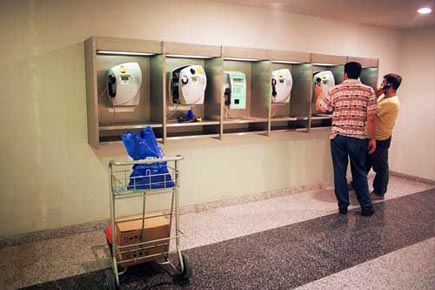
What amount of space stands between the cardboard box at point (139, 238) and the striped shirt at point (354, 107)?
2.31 m

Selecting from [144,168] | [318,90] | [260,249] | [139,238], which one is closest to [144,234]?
[139,238]

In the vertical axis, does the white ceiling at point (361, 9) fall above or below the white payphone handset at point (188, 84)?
above

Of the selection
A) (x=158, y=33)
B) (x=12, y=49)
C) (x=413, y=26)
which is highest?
(x=413, y=26)

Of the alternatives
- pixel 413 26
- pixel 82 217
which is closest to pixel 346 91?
pixel 413 26

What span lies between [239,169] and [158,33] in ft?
6.11

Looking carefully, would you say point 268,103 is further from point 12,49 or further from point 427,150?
point 427,150

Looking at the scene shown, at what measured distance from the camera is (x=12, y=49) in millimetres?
3070

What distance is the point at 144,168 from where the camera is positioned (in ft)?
8.28

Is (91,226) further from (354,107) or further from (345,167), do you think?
(354,107)

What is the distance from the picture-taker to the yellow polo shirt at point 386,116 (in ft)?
14.8

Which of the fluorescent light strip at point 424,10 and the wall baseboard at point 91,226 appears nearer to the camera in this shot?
the wall baseboard at point 91,226

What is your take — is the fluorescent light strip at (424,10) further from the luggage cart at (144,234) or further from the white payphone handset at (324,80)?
the luggage cart at (144,234)

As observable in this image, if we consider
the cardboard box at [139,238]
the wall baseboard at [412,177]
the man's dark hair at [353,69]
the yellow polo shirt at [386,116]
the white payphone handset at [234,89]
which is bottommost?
the wall baseboard at [412,177]

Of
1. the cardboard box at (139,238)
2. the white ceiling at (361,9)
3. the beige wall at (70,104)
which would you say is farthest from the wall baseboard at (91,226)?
the white ceiling at (361,9)
